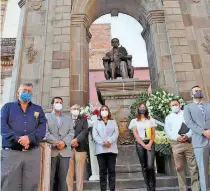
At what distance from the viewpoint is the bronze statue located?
26.3 feet

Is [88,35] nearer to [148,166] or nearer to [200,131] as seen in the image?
[148,166]

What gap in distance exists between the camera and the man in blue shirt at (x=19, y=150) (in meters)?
2.92

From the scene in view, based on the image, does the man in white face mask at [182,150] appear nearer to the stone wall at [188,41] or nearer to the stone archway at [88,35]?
the stone wall at [188,41]

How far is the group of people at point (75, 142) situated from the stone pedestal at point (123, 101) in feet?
5.06

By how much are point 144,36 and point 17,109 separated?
25.3ft

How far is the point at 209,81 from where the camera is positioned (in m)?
7.94

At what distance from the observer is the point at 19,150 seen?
3.01 m

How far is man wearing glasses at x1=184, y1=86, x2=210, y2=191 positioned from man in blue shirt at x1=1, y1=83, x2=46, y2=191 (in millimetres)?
2174

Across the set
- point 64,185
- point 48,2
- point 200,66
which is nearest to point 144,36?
point 200,66

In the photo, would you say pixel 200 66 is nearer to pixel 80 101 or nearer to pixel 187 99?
pixel 187 99

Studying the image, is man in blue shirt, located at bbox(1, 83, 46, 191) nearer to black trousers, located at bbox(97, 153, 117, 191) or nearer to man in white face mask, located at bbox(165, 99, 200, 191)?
black trousers, located at bbox(97, 153, 117, 191)

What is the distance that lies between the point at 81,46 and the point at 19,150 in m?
5.80

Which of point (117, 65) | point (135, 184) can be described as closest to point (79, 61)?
point (117, 65)

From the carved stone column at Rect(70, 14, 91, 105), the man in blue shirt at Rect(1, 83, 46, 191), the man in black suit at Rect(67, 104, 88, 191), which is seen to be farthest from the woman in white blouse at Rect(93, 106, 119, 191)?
the carved stone column at Rect(70, 14, 91, 105)
